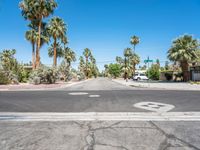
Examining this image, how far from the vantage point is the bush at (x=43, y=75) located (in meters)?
32.2

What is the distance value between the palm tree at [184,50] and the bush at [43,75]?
892 inches

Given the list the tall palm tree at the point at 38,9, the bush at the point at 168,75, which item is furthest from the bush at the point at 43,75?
the bush at the point at 168,75

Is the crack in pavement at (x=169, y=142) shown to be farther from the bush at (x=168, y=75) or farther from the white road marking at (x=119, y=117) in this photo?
the bush at (x=168, y=75)

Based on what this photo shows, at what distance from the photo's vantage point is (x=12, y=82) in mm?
33781

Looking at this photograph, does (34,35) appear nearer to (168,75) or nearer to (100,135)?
(168,75)

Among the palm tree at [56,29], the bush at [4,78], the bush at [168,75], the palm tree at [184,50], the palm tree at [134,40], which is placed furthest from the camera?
the palm tree at [134,40]

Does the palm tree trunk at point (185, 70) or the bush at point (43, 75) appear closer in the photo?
the bush at point (43, 75)

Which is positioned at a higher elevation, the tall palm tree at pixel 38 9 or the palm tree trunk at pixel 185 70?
the tall palm tree at pixel 38 9

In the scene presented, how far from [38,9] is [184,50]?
28.0 metres

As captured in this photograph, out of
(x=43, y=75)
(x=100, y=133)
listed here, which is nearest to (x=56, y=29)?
(x=43, y=75)

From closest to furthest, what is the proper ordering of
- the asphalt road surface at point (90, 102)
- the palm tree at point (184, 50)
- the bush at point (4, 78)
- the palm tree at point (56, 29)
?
the asphalt road surface at point (90, 102) → the bush at point (4, 78) → the palm tree at point (184, 50) → the palm tree at point (56, 29)

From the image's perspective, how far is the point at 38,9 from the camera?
119 ft

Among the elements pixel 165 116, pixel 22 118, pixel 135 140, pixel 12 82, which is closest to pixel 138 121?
pixel 165 116

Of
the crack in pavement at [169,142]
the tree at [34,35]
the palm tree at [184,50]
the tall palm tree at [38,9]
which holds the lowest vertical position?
the crack in pavement at [169,142]
